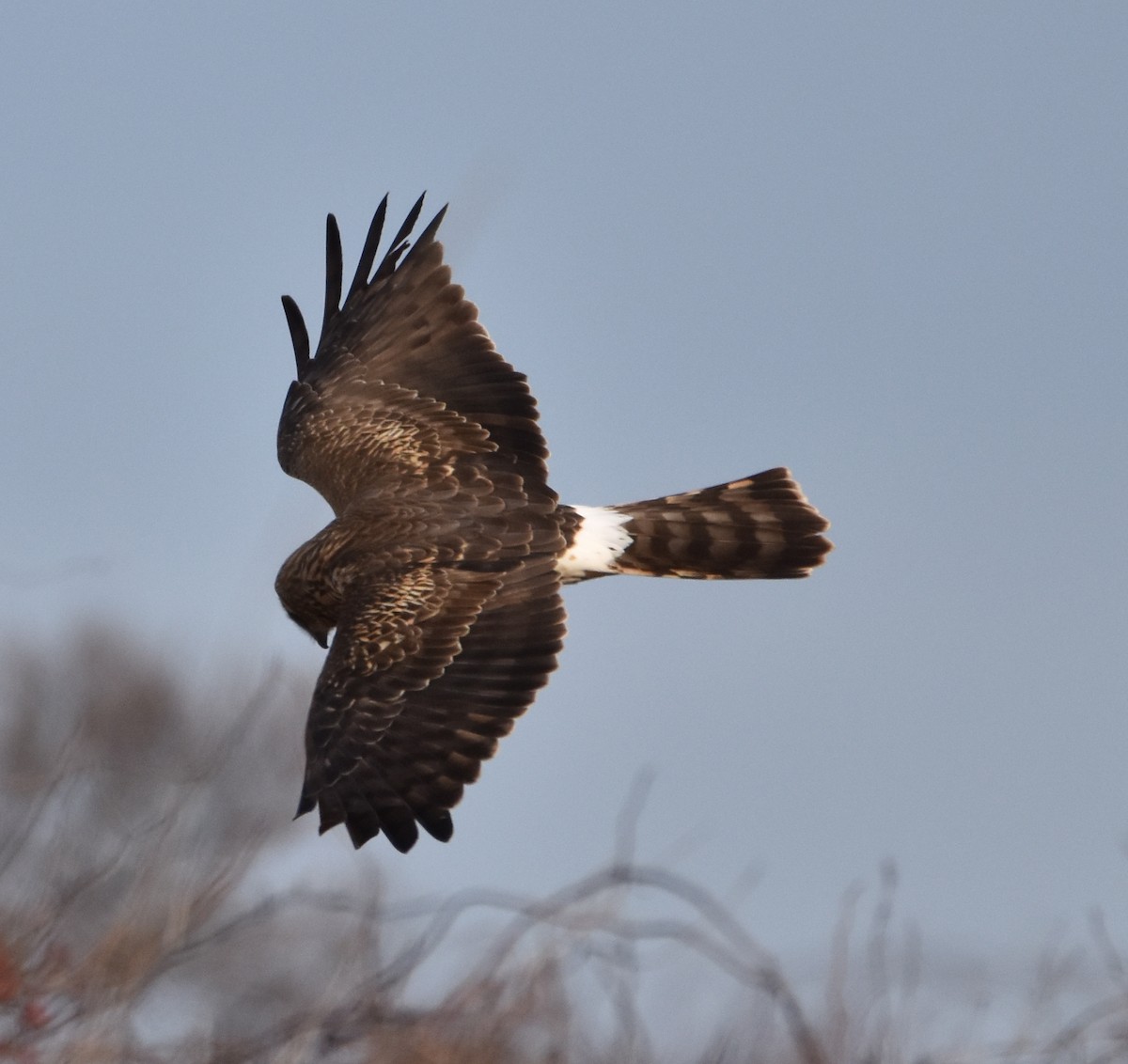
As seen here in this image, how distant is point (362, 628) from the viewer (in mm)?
6332

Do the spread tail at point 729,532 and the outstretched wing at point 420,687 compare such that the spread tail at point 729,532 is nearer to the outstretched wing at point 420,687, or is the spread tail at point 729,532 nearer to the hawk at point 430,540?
the hawk at point 430,540

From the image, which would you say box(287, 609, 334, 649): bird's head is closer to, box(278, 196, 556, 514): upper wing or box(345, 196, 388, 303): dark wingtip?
box(278, 196, 556, 514): upper wing

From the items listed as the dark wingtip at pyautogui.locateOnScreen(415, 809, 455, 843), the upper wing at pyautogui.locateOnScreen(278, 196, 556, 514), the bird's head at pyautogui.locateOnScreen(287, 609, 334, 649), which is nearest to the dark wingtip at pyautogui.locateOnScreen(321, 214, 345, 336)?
the upper wing at pyautogui.locateOnScreen(278, 196, 556, 514)

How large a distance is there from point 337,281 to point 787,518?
1988 millimetres

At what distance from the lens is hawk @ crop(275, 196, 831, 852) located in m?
6.00

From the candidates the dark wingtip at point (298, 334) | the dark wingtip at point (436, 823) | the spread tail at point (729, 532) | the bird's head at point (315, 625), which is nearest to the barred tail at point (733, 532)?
the spread tail at point (729, 532)

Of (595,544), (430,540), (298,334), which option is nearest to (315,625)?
(430,540)

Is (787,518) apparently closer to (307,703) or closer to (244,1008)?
(307,703)

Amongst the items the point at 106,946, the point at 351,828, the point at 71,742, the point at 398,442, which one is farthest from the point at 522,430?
the point at 106,946

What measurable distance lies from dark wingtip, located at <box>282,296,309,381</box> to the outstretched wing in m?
1.57

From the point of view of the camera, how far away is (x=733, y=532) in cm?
748

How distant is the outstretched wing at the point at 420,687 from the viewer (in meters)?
5.84

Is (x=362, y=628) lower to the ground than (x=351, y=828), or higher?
higher

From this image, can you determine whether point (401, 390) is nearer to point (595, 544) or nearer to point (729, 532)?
point (595, 544)
